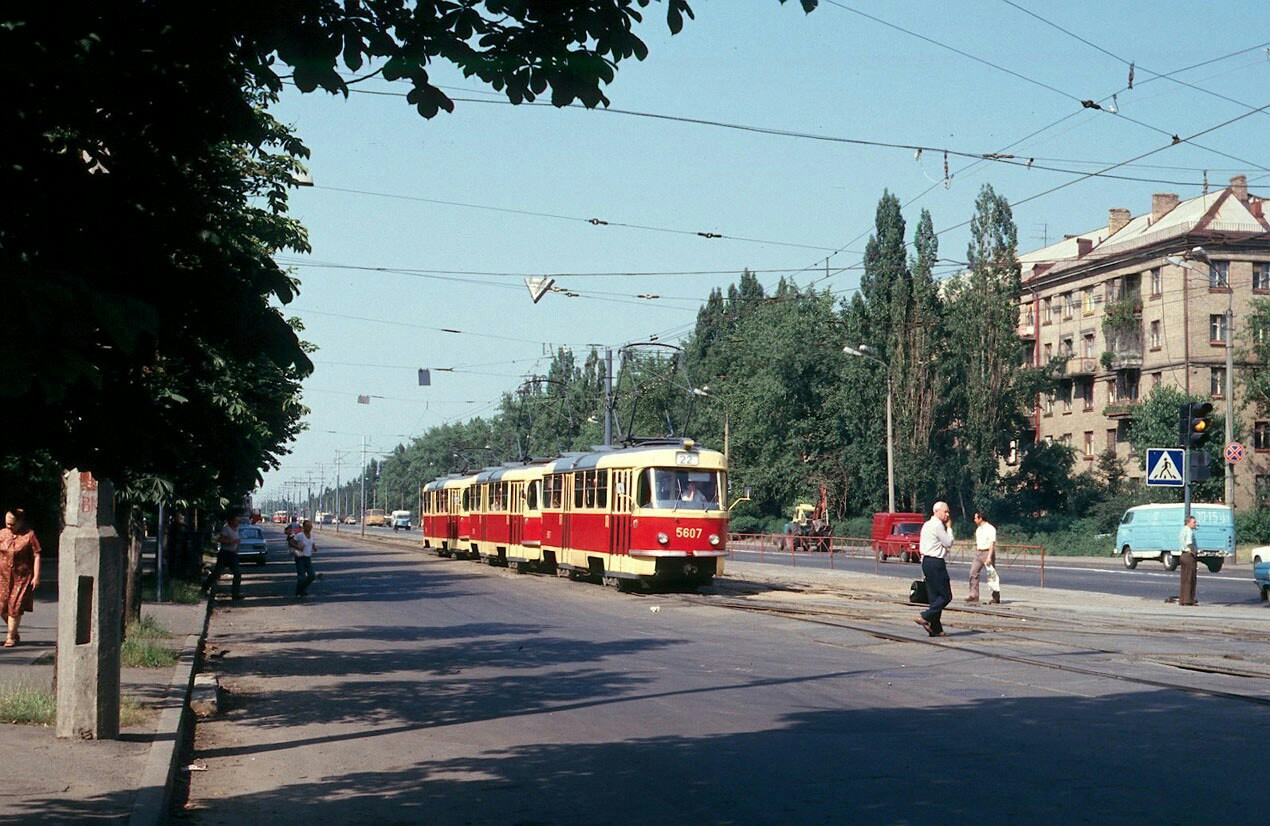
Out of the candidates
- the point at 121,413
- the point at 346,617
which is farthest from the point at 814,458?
the point at 121,413

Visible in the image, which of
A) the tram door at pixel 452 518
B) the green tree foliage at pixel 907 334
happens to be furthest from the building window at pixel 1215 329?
the tram door at pixel 452 518

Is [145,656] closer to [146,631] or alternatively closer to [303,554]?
[146,631]

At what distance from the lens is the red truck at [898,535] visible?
5181 cm

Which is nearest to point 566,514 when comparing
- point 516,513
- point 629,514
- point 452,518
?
point 629,514

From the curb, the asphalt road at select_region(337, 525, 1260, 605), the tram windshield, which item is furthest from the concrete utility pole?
the asphalt road at select_region(337, 525, 1260, 605)

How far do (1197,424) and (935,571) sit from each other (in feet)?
32.0

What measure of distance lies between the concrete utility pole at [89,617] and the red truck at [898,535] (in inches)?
1652

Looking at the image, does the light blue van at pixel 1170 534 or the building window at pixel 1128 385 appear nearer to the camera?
the light blue van at pixel 1170 534

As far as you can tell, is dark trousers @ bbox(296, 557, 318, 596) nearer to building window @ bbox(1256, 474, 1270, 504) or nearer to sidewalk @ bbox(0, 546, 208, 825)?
sidewalk @ bbox(0, 546, 208, 825)

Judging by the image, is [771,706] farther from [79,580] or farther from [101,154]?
[101,154]

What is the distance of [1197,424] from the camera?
83.9ft

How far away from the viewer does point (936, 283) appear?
225 ft

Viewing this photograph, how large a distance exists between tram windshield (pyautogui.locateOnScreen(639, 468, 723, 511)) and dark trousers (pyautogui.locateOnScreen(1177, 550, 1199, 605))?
8.87 metres

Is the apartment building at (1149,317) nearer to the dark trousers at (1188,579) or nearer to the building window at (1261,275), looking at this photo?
the building window at (1261,275)
